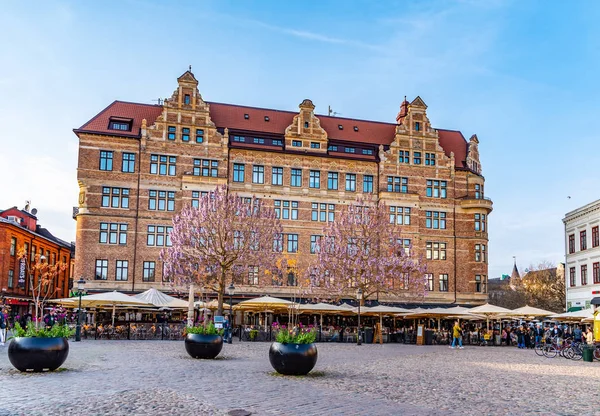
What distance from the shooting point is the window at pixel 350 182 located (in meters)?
54.8

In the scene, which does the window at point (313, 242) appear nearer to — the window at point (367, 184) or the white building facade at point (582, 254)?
the window at point (367, 184)

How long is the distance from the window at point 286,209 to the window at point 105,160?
42.9 feet

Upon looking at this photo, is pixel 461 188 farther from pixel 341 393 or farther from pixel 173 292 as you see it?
pixel 341 393

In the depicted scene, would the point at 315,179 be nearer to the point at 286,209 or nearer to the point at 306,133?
the point at 286,209

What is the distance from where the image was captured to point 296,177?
53438mm

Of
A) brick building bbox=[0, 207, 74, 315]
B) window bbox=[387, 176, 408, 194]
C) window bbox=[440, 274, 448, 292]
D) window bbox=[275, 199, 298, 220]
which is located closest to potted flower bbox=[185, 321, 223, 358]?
brick building bbox=[0, 207, 74, 315]

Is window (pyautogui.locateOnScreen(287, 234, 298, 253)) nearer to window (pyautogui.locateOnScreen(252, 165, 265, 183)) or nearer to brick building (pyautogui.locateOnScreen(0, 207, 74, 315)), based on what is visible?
window (pyautogui.locateOnScreen(252, 165, 265, 183))

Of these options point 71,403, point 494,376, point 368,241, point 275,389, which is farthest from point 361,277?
point 71,403

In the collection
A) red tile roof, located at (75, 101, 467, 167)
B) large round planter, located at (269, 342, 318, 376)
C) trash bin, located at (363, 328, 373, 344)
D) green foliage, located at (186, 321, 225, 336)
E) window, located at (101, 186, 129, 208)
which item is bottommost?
trash bin, located at (363, 328, 373, 344)

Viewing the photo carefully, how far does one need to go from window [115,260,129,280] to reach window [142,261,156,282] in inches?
51.6

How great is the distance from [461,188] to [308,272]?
17876 millimetres

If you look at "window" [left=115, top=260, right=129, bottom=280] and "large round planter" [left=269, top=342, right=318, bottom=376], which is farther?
"window" [left=115, top=260, right=129, bottom=280]

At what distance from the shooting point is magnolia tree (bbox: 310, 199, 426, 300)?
45688mm

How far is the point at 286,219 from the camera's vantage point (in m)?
52.7
